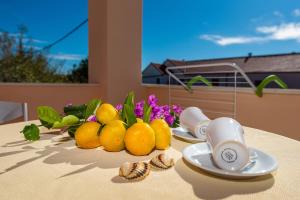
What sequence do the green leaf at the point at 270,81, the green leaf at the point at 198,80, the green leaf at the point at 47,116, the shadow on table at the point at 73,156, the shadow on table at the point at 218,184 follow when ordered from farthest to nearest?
the green leaf at the point at 198,80 → the green leaf at the point at 270,81 → the green leaf at the point at 47,116 → the shadow on table at the point at 73,156 → the shadow on table at the point at 218,184

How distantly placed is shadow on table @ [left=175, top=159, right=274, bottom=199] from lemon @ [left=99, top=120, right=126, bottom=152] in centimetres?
17

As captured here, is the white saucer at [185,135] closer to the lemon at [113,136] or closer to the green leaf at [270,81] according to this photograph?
the lemon at [113,136]

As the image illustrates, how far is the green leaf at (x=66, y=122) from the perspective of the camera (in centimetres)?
59

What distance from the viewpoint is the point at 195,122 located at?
664 millimetres

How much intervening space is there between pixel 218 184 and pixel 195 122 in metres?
0.27

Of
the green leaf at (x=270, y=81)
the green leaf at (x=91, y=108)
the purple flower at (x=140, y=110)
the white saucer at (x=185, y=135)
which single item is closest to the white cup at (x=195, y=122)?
the white saucer at (x=185, y=135)

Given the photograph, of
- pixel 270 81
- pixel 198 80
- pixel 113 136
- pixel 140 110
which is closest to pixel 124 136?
pixel 113 136

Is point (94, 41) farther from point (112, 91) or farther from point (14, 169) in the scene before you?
point (14, 169)

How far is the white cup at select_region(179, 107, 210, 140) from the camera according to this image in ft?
2.15

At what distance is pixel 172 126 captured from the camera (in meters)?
0.86

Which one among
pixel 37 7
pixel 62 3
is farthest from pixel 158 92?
pixel 62 3

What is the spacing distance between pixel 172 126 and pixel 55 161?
45 centimetres

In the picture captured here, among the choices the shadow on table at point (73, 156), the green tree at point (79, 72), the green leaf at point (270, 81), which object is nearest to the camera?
the shadow on table at point (73, 156)

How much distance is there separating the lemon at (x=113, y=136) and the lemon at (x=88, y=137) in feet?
0.10
